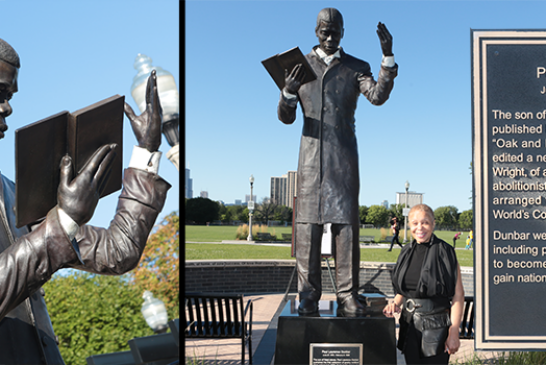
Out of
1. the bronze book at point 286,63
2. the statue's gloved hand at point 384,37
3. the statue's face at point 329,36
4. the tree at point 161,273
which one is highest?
the statue's face at point 329,36

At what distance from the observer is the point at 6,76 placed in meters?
1.97

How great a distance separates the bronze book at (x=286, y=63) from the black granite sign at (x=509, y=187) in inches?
52.1

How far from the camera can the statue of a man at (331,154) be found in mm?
3803

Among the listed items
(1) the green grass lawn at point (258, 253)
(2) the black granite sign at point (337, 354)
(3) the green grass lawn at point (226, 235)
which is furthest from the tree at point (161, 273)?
(3) the green grass lawn at point (226, 235)

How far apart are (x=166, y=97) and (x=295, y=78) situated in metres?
1.53

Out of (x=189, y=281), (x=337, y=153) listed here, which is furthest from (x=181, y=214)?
(x=189, y=281)

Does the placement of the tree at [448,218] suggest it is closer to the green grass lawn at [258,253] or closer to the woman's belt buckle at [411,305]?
the green grass lawn at [258,253]

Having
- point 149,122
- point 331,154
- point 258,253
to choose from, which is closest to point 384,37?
point 331,154

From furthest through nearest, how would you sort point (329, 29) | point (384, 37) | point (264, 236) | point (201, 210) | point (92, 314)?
1. point (201, 210)
2. point (264, 236)
3. point (92, 314)
4. point (329, 29)
5. point (384, 37)

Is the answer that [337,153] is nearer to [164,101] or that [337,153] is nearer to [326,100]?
[326,100]

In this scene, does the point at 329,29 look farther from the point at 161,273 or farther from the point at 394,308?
the point at 161,273

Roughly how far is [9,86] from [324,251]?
652 centimetres

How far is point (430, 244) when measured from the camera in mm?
3234

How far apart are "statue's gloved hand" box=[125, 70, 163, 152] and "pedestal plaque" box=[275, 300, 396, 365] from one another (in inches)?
69.3
